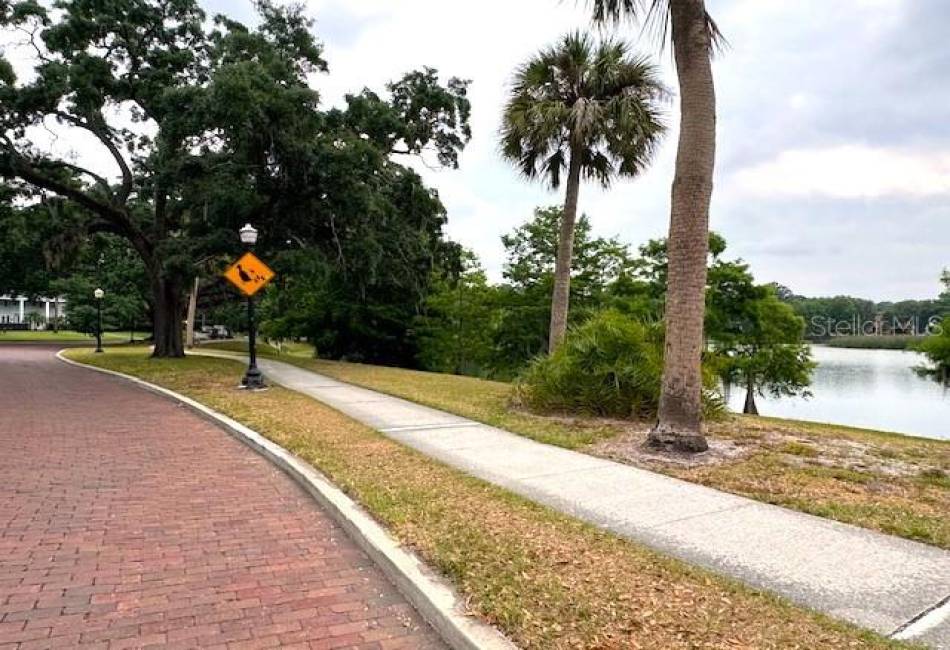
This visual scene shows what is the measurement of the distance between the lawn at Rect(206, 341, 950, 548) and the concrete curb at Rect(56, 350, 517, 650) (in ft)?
9.94

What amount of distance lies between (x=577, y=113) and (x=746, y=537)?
10.5 m

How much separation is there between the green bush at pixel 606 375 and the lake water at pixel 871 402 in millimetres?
11839

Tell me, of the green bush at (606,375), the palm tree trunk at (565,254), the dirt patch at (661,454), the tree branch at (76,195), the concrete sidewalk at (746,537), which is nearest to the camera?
the concrete sidewalk at (746,537)

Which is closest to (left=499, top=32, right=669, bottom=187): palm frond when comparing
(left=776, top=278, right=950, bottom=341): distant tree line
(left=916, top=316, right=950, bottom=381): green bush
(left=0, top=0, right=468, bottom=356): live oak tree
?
(left=0, top=0, right=468, bottom=356): live oak tree

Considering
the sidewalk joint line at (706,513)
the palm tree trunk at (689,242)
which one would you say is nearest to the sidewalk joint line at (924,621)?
the sidewalk joint line at (706,513)

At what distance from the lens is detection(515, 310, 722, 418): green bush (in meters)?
9.24

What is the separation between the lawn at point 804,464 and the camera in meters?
4.92

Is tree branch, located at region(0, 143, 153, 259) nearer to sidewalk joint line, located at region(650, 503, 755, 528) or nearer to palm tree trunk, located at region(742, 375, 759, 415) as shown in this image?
Result: sidewalk joint line, located at region(650, 503, 755, 528)

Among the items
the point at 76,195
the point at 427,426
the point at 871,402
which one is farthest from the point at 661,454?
the point at 871,402

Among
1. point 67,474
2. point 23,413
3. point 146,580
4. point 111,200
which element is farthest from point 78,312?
Answer: point 146,580

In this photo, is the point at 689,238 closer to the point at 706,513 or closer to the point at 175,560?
the point at 706,513

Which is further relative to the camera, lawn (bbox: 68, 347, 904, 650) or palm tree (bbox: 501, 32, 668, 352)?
palm tree (bbox: 501, 32, 668, 352)

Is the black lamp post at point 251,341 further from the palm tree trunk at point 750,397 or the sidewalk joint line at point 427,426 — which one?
the palm tree trunk at point 750,397

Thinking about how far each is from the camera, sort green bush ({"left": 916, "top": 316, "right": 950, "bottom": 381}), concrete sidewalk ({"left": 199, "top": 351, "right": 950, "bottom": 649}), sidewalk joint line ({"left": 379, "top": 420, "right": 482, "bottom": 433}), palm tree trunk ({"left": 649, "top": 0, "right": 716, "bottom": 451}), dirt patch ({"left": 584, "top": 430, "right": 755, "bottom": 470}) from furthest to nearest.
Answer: green bush ({"left": 916, "top": 316, "right": 950, "bottom": 381}) < sidewalk joint line ({"left": 379, "top": 420, "right": 482, "bottom": 433}) < palm tree trunk ({"left": 649, "top": 0, "right": 716, "bottom": 451}) < dirt patch ({"left": 584, "top": 430, "right": 755, "bottom": 470}) < concrete sidewalk ({"left": 199, "top": 351, "right": 950, "bottom": 649})
